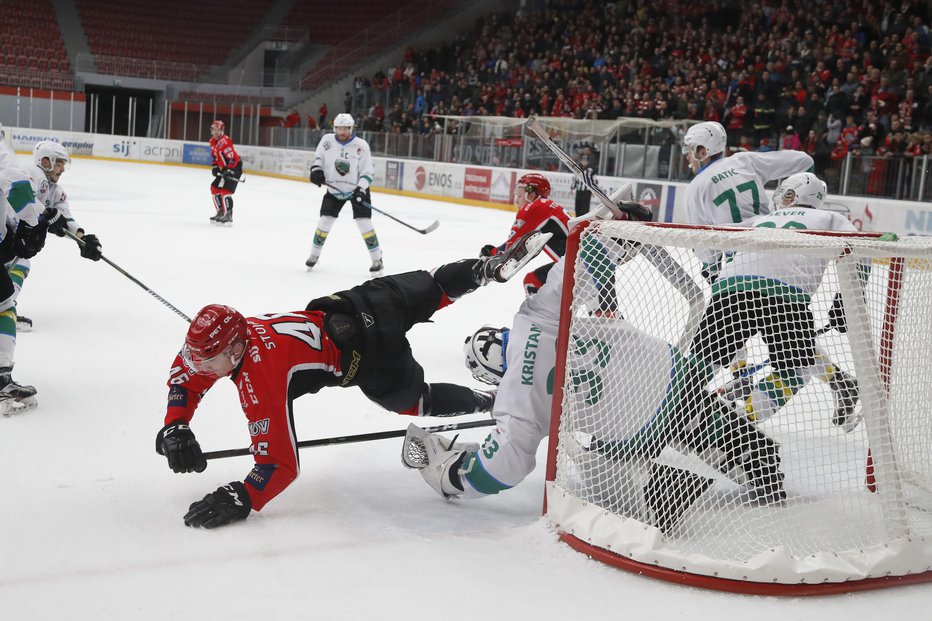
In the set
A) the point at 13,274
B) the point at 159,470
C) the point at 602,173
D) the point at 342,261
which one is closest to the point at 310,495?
the point at 159,470

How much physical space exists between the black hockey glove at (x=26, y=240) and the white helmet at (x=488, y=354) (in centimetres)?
180

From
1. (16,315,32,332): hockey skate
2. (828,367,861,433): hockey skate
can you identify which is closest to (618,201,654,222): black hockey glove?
(828,367,861,433): hockey skate

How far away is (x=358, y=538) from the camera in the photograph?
8.30 feet

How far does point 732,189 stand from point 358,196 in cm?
424

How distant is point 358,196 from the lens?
7723mm

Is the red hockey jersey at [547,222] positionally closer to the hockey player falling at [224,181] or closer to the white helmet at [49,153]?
the white helmet at [49,153]

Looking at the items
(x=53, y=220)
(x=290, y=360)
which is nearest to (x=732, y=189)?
(x=290, y=360)

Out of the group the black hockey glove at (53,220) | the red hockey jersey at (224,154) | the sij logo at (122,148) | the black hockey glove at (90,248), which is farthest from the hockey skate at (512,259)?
the sij logo at (122,148)

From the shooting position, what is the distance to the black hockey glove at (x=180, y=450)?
2.49 m

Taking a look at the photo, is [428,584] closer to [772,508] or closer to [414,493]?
[414,493]

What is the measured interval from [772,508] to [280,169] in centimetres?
1868

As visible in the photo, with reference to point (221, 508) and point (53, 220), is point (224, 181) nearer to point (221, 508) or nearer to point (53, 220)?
point (53, 220)

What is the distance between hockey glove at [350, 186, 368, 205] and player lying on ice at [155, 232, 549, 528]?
15.3ft

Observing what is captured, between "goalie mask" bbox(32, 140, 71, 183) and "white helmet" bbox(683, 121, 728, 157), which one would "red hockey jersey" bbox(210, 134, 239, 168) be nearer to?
"goalie mask" bbox(32, 140, 71, 183)
